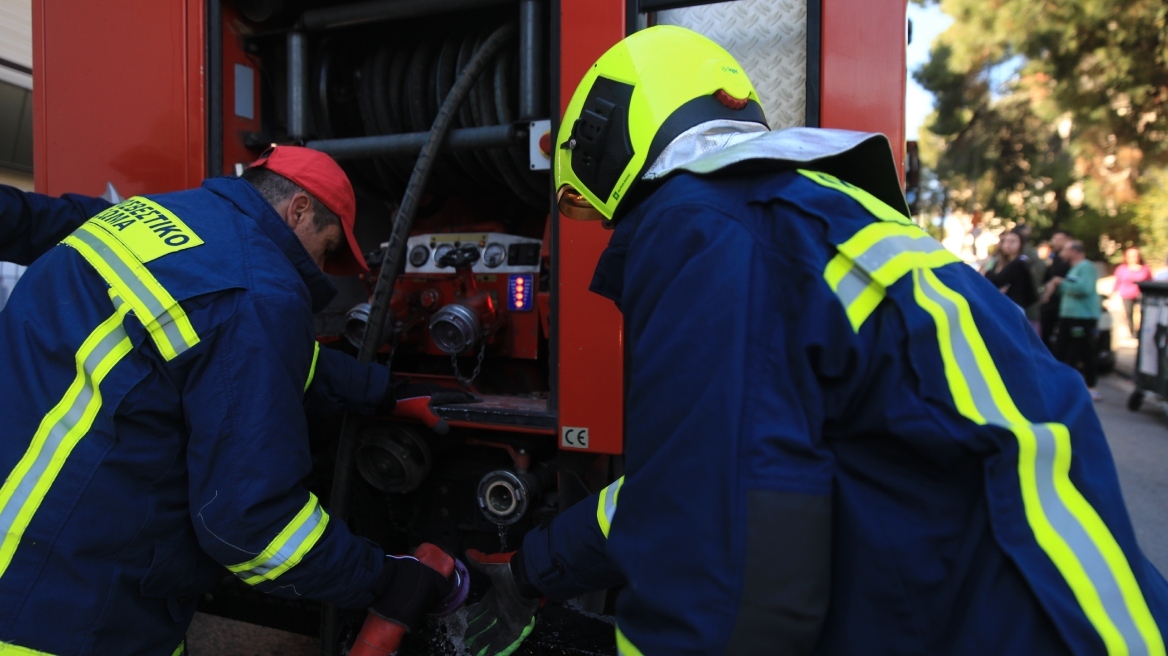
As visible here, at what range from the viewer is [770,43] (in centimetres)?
194

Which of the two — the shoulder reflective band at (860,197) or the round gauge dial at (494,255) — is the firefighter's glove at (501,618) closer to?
the round gauge dial at (494,255)

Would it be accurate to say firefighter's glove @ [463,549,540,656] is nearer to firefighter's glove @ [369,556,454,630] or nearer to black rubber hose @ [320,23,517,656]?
firefighter's glove @ [369,556,454,630]

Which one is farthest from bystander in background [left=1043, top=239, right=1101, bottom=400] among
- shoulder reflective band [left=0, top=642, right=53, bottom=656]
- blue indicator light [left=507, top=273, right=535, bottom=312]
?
shoulder reflective band [left=0, top=642, right=53, bottom=656]

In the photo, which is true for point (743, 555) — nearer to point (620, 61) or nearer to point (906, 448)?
point (906, 448)

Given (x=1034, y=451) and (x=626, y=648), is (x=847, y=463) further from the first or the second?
(x=626, y=648)

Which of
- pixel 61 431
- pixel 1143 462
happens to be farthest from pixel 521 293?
pixel 1143 462

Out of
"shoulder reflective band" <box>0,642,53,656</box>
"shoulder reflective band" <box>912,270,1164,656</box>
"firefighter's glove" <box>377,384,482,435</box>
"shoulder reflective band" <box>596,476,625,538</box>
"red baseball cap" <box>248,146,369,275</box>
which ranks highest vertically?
"red baseball cap" <box>248,146,369,275</box>

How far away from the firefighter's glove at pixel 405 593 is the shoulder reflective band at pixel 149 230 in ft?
2.90

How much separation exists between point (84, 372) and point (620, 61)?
1.21 metres

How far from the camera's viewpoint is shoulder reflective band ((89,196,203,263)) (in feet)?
4.96

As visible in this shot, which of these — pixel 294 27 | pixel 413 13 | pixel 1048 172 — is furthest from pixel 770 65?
pixel 1048 172

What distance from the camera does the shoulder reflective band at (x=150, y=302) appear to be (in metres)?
1.44

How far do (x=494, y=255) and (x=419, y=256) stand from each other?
38cm

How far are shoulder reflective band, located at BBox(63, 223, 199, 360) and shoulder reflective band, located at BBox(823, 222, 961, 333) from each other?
3.92 feet
